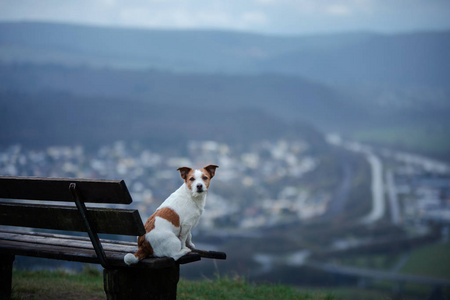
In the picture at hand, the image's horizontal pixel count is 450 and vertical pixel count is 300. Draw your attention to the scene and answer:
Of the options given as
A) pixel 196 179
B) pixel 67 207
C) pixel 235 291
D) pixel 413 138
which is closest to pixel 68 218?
pixel 67 207

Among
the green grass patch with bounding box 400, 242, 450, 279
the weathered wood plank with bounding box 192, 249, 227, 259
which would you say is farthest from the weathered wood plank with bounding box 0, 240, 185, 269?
the green grass patch with bounding box 400, 242, 450, 279

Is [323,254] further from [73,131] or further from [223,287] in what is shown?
[223,287]

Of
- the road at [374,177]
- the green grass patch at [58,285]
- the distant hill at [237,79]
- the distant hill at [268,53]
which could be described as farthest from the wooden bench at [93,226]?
the distant hill at [268,53]

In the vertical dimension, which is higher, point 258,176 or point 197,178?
point 197,178

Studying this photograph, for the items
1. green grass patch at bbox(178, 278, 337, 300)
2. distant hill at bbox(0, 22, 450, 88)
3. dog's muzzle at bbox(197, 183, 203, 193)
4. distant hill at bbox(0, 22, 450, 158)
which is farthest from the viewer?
distant hill at bbox(0, 22, 450, 88)

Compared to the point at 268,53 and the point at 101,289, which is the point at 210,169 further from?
the point at 268,53

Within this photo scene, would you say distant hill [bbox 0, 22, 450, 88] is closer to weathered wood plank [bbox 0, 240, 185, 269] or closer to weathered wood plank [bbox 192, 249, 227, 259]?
weathered wood plank [bbox 0, 240, 185, 269]
